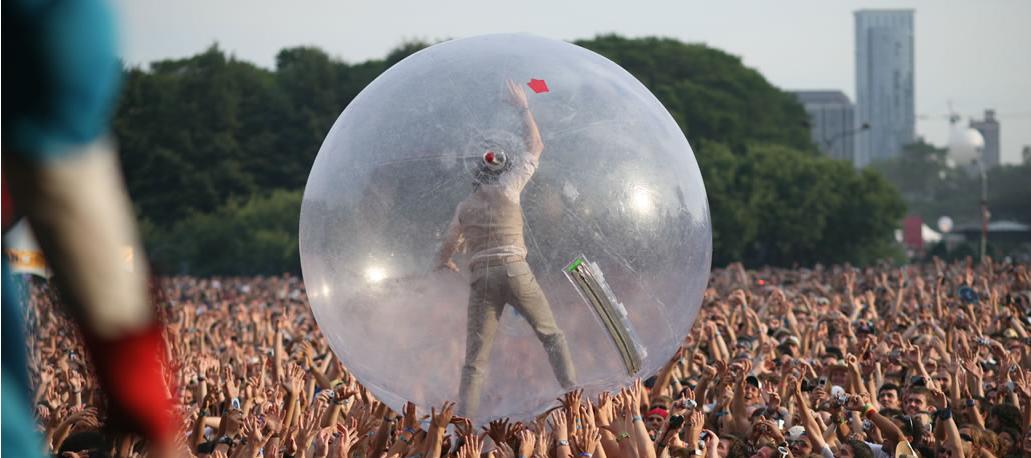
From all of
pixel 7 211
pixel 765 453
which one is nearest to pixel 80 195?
pixel 7 211

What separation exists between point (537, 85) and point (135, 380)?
5.49m

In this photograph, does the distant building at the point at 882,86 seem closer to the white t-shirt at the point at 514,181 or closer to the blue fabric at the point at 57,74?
the white t-shirt at the point at 514,181

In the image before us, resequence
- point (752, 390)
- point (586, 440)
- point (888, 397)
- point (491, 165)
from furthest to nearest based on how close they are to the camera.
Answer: point (888, 397) < point (752, 390) < point (586, 440) < point (491, 165)

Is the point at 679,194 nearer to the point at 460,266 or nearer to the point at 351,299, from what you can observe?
the point at 460,266

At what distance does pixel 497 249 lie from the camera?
643 cm

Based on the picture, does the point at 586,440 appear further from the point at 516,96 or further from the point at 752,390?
the point at 752,390

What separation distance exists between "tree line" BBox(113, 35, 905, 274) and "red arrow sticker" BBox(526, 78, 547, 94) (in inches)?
1266

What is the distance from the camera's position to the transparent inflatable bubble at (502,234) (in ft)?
21.1

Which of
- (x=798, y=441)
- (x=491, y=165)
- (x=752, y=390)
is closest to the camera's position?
(x=491, y=165)

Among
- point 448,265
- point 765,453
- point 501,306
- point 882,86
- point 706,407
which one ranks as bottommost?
point 882,86

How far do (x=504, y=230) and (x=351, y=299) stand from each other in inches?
37.2

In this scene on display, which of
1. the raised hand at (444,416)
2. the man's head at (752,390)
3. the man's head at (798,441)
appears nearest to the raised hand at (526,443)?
the raised hand at (444,416)

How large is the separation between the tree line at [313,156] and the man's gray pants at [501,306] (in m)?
32.3

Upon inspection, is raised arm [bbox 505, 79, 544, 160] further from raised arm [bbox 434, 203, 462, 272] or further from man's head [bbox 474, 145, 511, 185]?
raised arm [bbox 434, 203, 462, 272]
